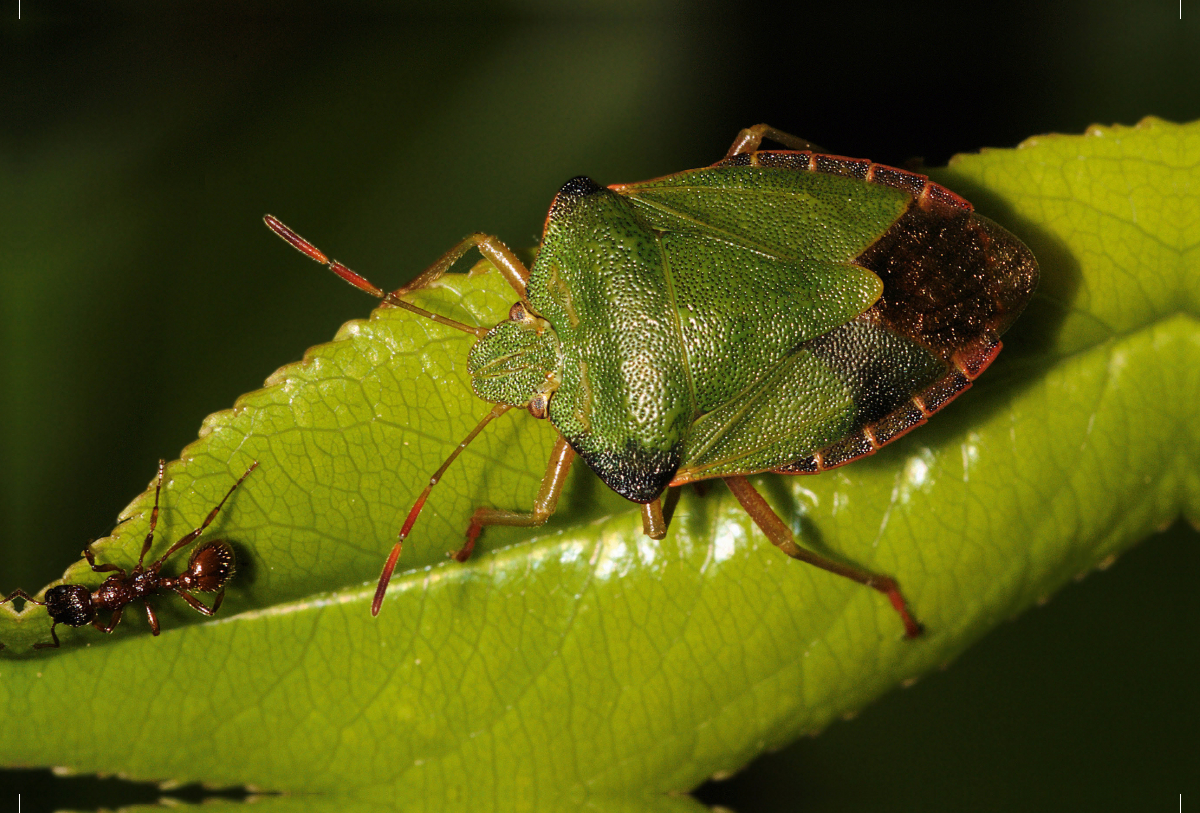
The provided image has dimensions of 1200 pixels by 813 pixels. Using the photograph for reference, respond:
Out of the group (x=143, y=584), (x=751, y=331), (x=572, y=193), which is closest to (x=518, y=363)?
(x=572, y=193)

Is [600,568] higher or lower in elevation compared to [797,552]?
higher

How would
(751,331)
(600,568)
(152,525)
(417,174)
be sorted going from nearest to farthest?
(152,525), (751,331), (600,568), (417,174)

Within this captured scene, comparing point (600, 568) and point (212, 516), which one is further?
point (600, 568)

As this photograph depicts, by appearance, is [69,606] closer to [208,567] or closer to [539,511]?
[208,567]

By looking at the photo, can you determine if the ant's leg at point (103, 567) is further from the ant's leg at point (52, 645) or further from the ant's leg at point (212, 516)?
the ant's leg at point (52, 645)

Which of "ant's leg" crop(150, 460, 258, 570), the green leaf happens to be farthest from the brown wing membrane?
"ant's leg" crop(150, 460, 258, 570)

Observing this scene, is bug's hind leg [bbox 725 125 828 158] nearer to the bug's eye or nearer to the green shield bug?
the green shield bug

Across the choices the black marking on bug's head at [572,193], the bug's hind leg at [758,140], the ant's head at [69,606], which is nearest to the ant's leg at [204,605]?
the ant's head at [69,606]

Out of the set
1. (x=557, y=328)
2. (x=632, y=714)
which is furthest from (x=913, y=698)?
(x=557, y=328)
